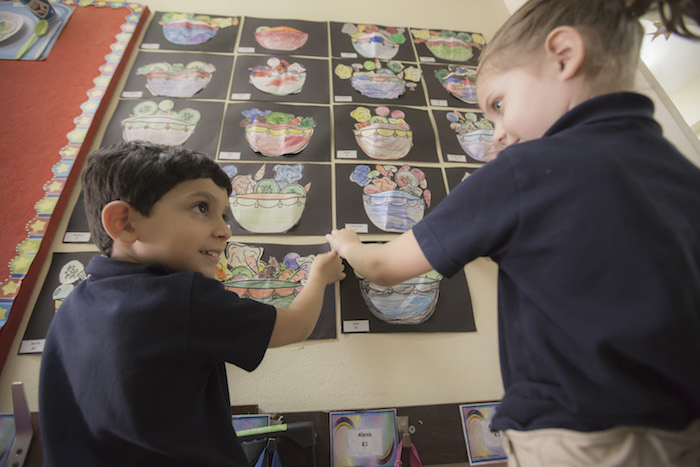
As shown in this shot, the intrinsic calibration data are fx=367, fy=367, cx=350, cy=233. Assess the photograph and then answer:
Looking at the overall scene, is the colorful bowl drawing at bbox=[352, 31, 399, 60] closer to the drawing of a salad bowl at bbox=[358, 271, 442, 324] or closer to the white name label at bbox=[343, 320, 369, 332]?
the drawing of a salad bowl at bbox=[358, 271, 442, 324]

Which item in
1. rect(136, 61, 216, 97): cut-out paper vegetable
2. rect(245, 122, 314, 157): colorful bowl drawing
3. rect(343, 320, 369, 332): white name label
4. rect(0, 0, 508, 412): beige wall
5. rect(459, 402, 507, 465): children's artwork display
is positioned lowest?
rect(459, 402, 507, 465): children's artwork display

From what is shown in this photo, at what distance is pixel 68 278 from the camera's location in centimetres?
93

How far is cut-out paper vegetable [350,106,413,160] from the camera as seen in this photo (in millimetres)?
1188

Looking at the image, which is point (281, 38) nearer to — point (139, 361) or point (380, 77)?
point (380, 77)

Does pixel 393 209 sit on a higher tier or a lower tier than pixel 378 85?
lower

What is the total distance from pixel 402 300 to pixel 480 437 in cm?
Result: 35

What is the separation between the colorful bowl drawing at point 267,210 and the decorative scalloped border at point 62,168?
1.58ft

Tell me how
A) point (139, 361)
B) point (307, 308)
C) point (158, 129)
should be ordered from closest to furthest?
point (139, 361), point (307, 308), point (158, 129)

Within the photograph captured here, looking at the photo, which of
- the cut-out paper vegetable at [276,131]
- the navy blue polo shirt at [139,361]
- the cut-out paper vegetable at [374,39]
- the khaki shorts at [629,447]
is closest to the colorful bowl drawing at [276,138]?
the cut-out paper vegetable at [276,131]

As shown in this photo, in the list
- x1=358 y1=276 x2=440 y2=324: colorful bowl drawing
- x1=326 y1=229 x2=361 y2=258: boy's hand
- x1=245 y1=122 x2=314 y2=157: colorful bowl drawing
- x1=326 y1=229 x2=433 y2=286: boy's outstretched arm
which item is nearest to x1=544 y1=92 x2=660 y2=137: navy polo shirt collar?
x1=326 y1=229 x2=433 y2=286: boy's outstretched arm

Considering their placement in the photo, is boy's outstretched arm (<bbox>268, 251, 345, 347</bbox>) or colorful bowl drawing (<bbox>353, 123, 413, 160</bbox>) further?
colorful bowl drawing (<bbox>353, 123, 413, 160</bbox>)

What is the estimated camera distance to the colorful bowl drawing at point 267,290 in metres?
0.93

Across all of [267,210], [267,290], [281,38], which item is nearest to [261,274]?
[267,290]

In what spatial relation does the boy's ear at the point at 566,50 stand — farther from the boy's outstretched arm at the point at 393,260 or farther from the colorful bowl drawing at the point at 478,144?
the colorful bowl drawing at the point at 478,144
